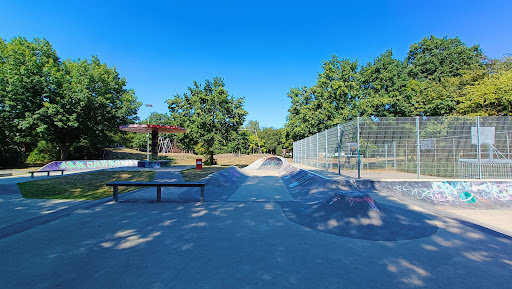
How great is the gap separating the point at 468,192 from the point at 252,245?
9143mm

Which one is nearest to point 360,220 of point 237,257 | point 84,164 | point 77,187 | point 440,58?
point 237,257

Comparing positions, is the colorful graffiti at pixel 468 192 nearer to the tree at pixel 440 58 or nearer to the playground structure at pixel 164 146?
the tree at pixel 440 58

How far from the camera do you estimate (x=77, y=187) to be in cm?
1212

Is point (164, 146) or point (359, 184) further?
point (164, 146)

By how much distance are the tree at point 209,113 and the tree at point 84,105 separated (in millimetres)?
8757

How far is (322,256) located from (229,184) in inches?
346

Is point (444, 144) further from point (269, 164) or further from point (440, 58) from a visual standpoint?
point (440, 58)

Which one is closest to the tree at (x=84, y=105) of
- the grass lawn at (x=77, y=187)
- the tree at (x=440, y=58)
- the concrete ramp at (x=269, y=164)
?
the grass lawn at (x=77, y=187)

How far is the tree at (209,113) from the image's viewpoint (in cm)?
2497

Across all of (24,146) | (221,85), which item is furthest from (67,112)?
(221,85)

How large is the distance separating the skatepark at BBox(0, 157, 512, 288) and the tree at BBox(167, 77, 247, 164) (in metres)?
17.1

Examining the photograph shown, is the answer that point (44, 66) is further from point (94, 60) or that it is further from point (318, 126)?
point (318, 126)

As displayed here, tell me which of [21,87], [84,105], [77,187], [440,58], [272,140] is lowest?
[77,187]

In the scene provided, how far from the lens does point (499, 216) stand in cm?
710
